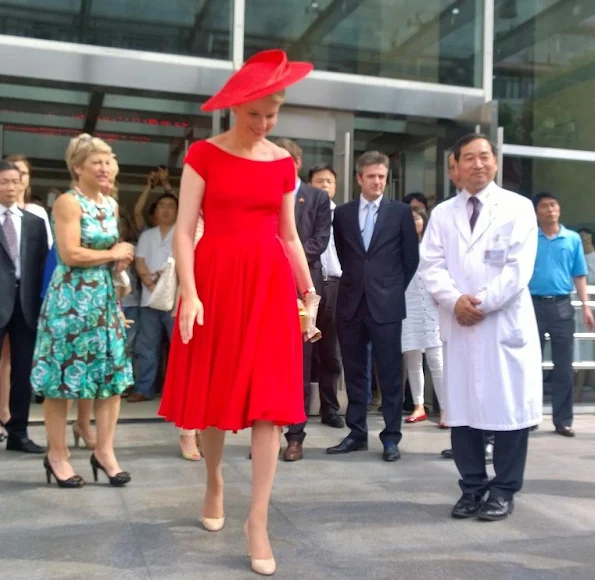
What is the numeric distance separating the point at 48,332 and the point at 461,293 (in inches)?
83.1

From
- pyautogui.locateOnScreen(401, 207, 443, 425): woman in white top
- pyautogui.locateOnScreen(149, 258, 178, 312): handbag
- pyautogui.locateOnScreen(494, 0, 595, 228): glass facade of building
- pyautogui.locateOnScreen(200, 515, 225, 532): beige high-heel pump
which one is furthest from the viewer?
pyautogui.locateOnScreen(494, 0, 595, 228): glass facade of building

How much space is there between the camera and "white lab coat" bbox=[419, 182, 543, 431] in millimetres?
4105

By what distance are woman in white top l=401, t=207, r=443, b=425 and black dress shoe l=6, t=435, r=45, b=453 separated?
9.52ft

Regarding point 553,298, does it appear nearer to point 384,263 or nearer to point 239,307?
point 384,263

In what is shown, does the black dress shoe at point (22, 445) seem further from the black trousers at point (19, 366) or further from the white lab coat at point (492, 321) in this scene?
the white lab coat at point (492, 321)

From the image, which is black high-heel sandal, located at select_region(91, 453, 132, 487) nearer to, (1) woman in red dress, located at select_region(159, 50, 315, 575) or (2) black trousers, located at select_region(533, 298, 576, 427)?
(1) woman in red dress, located at select_region(159, 50, 315, 575)

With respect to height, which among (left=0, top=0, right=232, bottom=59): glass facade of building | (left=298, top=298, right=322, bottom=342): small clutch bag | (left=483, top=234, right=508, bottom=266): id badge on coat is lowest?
(left=298, top=298, right=322, bottom=342): small clutch bag

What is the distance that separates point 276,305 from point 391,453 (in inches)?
91.4

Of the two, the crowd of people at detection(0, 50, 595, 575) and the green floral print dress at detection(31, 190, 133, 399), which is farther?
the green floral print dress at detection(31, 190, 133, 399)

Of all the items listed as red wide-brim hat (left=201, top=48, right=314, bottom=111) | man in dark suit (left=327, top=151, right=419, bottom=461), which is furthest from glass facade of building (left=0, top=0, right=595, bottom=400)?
red wide-brim hat (left=201, top=48, right=314, bottom=111)

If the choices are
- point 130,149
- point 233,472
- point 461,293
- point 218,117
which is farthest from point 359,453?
point 130,149

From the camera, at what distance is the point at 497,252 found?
4191 millimetres

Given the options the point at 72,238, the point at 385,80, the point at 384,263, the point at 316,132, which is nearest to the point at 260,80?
the point at 72,238

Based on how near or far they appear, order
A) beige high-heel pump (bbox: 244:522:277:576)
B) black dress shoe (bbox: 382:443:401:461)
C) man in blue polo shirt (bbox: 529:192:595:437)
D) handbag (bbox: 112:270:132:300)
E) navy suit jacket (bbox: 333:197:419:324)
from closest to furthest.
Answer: beige high-heel pump (bbox: 244:522:277:576), handbag (bbox: 112:270:132:300), black dress shoe (bbox: 382:443:401:461), navy suit jacket (bbox: 333:197:419:324), man in blue polo shirt (bbox: 529:192:595:437)
